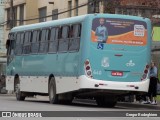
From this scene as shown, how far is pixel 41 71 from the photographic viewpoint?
27.5 meters

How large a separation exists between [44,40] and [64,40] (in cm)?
217

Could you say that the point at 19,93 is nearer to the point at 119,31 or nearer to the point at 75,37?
the point at 75,37

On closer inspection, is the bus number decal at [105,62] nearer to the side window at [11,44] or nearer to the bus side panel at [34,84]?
the bus side panel at [34,84]

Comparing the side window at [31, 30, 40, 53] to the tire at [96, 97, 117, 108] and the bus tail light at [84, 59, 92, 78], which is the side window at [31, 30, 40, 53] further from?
the bus tail light at [84, 59, 92, 78]

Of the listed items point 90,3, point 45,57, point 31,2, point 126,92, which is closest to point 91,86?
point 126,92

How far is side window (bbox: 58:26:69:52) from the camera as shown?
82.2 feet

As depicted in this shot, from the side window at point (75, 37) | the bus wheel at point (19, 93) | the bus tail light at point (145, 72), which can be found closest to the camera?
the bus tail light at point (145, 72)

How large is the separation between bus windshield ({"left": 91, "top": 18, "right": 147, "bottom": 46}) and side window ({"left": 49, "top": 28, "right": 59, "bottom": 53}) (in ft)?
10.9

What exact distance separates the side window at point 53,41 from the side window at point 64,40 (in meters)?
0.42

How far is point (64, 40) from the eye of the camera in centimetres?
2522

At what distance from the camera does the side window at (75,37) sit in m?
23.9

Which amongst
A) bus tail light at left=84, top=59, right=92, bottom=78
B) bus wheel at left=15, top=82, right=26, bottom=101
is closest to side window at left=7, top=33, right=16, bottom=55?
bus wheel at left=15, top=82, right=26, bottom=101

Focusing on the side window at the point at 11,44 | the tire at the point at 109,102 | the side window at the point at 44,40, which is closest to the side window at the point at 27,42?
the side window at the point at 44,40

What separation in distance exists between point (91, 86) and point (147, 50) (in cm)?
271
